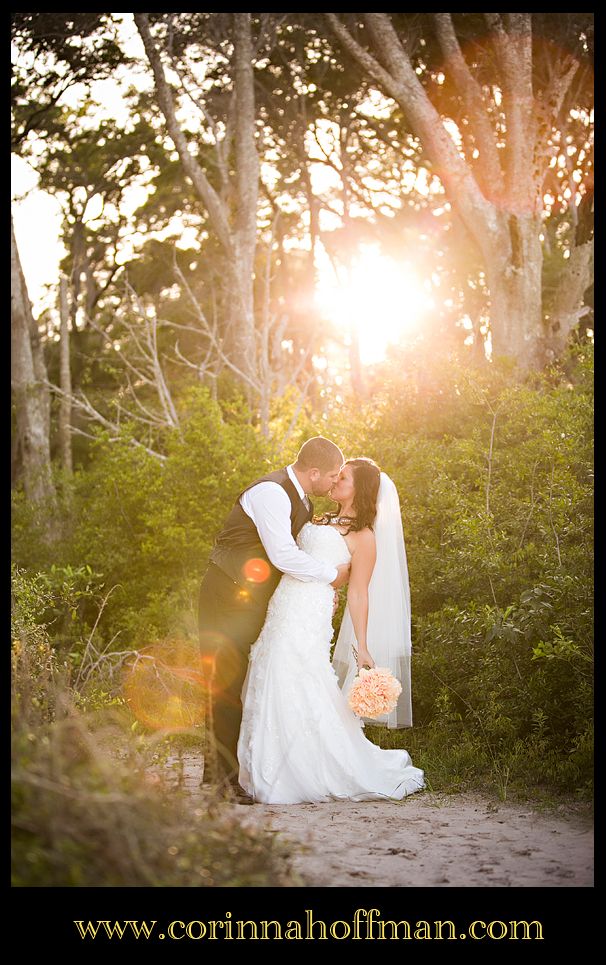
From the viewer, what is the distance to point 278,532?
21.0ft

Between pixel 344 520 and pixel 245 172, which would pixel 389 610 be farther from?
pixel 245 172

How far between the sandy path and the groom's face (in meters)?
2.02

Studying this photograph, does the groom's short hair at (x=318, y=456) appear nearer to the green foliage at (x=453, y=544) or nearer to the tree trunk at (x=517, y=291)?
the green foliage at (x=453, y=544)

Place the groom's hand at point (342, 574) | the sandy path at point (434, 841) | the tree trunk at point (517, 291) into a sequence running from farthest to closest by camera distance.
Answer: the tree trunk at point (517, 291), the groom's hand at point (342, 574), the sandy path at point (434, 841)

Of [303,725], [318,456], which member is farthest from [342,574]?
[303,725]

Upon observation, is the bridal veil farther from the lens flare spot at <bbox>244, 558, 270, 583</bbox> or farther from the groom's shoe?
the groom's shoe

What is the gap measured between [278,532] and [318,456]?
58 centimetres

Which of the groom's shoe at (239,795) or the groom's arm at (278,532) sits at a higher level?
the groom's arm at (278,532)

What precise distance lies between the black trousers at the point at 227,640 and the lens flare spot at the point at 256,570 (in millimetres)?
104

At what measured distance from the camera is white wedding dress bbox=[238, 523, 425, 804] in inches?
247

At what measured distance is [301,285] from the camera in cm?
2858

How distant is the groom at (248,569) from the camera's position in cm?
645

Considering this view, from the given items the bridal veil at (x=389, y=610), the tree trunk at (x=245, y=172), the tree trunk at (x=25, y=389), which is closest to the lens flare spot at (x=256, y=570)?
the bridal veil at (x=389, y=610)
